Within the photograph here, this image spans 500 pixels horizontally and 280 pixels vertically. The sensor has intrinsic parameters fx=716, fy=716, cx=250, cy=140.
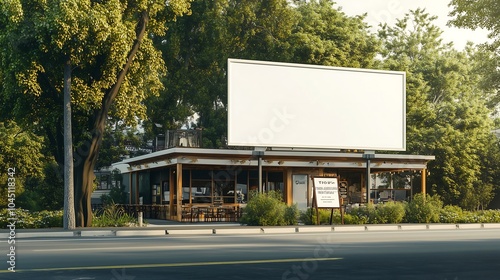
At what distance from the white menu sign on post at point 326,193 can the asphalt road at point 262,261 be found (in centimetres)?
1049

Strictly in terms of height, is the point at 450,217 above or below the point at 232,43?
below

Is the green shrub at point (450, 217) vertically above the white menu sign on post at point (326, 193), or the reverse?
the white menu sign on post at point (326, 193)

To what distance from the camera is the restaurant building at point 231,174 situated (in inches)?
1447

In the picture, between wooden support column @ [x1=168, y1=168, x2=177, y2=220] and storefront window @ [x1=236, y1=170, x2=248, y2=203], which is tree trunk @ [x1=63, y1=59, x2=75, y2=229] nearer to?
wooden support column @ [x1=168, y1=168, x2=177, y2=220]

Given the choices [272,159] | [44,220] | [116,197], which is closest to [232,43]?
[116,197]

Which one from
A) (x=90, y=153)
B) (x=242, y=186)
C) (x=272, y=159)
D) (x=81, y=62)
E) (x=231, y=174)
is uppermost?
(x=81, y=62)

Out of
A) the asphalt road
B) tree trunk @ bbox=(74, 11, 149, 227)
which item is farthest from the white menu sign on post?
the asphalt road

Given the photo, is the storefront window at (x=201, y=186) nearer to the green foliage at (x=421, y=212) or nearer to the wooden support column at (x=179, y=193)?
the wooden support column at (x=179, y=193)

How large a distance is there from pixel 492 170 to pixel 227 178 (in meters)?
22.3

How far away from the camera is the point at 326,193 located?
31109 millimetres

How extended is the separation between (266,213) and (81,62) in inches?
390

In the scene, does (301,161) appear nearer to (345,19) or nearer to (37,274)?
(345,19)

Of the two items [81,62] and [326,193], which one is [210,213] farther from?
[81,62]

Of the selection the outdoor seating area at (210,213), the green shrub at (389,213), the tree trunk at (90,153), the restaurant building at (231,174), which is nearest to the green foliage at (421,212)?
the green shrub at (389,213)
